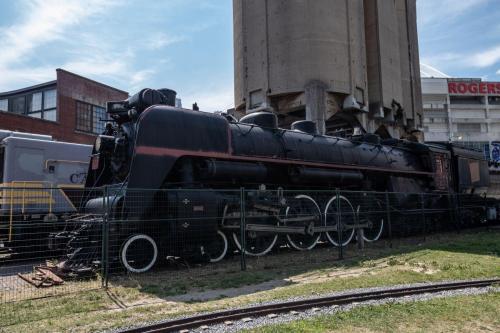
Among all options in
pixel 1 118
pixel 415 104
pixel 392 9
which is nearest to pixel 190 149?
pixel 1 118

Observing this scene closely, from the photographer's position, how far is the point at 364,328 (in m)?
5.05

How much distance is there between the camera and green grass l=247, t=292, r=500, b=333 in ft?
16.4

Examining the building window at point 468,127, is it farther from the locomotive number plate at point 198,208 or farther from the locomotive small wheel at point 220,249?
the locomotive number plate at point 198,208

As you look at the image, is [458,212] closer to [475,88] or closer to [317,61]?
[317,61]

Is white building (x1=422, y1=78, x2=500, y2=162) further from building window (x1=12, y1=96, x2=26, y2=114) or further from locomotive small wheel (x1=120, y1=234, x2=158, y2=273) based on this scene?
locomotive small wheel (x1=120, y1=234, x2=158, y2=273)

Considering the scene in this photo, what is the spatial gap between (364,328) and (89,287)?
454 centimetres

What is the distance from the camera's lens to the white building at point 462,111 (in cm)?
6988

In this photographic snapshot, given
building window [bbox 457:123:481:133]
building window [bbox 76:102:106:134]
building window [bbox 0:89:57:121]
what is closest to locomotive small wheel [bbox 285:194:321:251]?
building window [bbox 76:102:106:134]

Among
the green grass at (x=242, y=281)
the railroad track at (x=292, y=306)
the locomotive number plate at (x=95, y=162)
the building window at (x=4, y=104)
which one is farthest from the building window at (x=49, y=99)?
the railroad track at (x=292, y=306)

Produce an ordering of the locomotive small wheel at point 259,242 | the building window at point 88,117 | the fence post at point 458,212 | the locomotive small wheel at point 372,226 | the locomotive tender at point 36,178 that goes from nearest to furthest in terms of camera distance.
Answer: the locomotive small wheel at point 259,242 < the locomotive tender at point 36,178 < the locomotive small wheel at point 372,226 < the fence post at point 458,212 < the building window at point 88,117

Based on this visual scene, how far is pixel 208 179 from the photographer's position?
32.8 ft

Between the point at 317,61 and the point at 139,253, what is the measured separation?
2020 cm

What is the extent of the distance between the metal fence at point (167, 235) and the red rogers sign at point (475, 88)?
66.1m

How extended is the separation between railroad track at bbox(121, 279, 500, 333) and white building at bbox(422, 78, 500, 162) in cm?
6666
